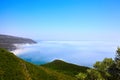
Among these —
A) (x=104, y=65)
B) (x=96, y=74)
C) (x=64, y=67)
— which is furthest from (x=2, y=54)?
(x=64, y=67)

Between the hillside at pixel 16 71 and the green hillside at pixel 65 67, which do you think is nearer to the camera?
the hillside at pixel 16 71

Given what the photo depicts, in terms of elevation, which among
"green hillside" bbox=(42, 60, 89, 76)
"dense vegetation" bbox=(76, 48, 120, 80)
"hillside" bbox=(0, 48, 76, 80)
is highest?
"hillside" bbox=(0, 48, 76, 80)

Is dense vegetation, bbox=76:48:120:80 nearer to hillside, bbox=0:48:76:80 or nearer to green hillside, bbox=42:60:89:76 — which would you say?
green hillside, bbox=42:60:89:76

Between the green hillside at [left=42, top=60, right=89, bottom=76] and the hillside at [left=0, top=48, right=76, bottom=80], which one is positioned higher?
the hillside at [left=0, top=48, right=76, bottom=80]

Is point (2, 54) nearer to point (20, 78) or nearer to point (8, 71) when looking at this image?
point (8, 71)

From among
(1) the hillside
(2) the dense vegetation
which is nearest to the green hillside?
(2) the dense vegetation

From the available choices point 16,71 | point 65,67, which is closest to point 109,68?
point 65,67

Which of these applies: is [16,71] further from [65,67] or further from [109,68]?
[65,67]

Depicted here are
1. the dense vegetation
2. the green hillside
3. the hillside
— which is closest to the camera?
the hillside

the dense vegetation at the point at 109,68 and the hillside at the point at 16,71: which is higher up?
the hillside at the point at 16,71

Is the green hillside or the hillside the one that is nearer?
the hillside

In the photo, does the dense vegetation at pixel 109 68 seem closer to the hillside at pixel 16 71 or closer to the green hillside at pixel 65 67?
the green hillside at pixel 65 67

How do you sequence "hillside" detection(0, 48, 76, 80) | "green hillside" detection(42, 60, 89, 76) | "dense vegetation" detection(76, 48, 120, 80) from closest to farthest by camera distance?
"hillside" detection(0, 48, 76, 80), "dense vegetation" detection(76, 48, 120, 80), "green hillside" detection(42, 60, 89, 76)

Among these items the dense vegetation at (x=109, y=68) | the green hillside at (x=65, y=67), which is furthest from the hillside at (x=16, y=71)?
the green hillside at (x=65, y=67)
